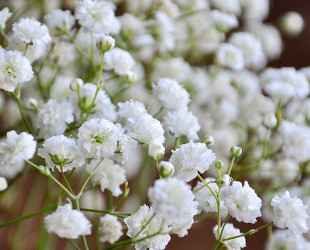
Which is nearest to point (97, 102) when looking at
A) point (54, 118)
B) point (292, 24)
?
point (54, 118)

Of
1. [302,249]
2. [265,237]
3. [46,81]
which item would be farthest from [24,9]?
[265,237]

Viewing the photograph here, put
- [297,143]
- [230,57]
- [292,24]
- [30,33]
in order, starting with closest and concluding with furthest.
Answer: [30,33] < [297,143] < [230,57] < [292,24]

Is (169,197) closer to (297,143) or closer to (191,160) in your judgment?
(191,160)

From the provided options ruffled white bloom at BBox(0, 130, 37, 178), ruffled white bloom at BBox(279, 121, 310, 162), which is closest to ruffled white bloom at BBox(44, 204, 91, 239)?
ruffled white bloom at BBox(0, 130, 37, 178)

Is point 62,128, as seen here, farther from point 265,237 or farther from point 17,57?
point 265,237

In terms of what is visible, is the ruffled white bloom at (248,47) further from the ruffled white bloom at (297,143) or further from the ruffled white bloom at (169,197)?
the ruffled white bloom at (169,197)

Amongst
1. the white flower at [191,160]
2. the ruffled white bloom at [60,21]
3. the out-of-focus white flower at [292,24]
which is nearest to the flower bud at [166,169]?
the white flower at [191,160]
